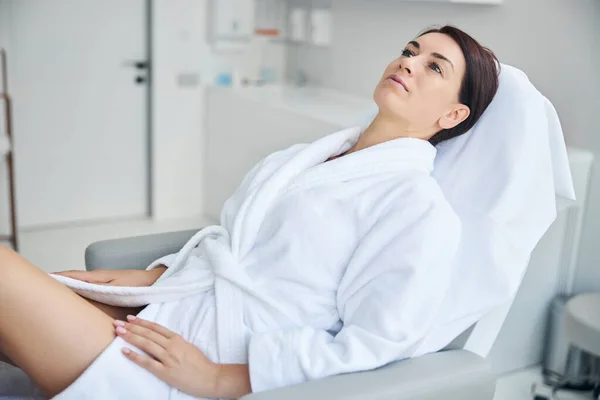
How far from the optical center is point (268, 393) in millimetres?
1162

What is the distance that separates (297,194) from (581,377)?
Answer: 4.92 ft

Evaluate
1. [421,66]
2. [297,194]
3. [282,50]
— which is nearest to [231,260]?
[297,194]

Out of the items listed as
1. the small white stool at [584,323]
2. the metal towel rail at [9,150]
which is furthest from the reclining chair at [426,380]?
the metal towel rail at [9,150]

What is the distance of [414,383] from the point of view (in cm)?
123

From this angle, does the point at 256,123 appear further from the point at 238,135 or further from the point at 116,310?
the point at 116,310

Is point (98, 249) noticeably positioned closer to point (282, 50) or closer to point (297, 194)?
point (297, 194)

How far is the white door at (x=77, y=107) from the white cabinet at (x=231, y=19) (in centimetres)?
38

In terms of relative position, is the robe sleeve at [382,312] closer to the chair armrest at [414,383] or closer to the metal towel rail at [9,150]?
the chair armrest at [414,383]

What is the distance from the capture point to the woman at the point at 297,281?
4.21 ft

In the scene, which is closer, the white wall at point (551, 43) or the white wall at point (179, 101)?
the white wall at point (551, 43)

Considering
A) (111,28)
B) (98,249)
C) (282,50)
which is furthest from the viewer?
(282,50)

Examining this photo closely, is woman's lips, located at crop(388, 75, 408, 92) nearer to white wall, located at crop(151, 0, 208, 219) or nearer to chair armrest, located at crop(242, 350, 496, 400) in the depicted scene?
chair armrest, located at crop(242, 350, 496, 400)

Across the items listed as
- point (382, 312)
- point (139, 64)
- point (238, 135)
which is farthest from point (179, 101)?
point (382, 312)

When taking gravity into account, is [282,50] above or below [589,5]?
below
